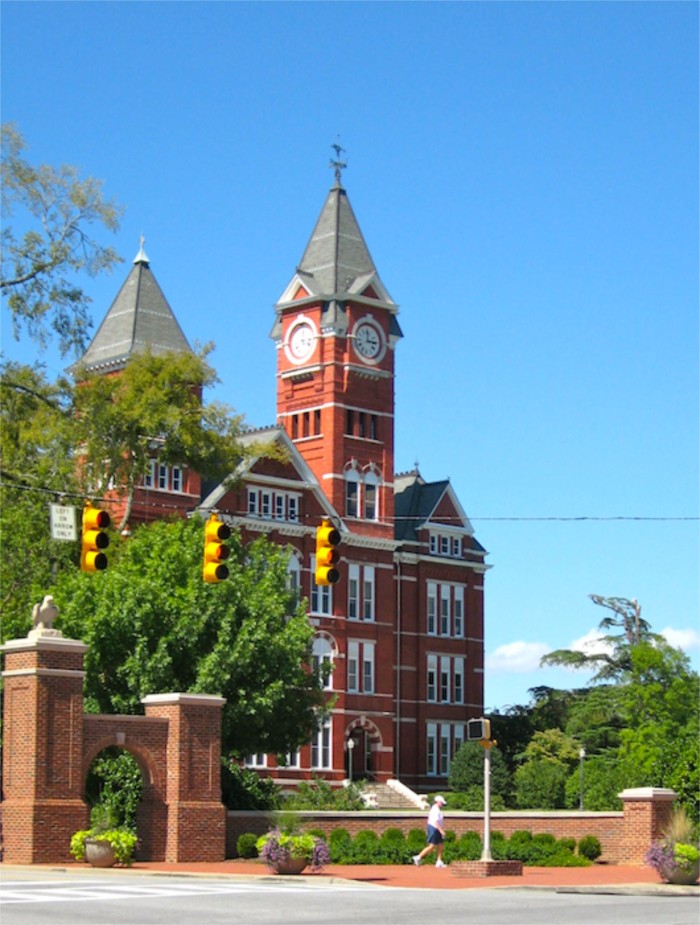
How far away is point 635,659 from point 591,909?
56.2 meters

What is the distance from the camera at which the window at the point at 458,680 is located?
8612 centimetres

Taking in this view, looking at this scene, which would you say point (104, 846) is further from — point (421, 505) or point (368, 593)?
point (421, 505)

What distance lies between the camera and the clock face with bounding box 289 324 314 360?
81.5m

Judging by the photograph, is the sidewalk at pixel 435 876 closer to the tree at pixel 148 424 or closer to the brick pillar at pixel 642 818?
the brick pillar at pixel 642 818

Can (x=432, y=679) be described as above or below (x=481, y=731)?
above

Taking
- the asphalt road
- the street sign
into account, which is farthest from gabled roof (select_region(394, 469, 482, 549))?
the asphalt road

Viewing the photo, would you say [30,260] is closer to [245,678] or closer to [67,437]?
[67,437]

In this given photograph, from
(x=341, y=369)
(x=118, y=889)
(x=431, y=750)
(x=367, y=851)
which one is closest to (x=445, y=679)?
(x=431, y=750)

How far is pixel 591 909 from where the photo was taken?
2575 centimetres

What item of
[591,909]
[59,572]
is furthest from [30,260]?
[591,909]

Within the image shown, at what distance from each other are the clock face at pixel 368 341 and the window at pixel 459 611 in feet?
44.2

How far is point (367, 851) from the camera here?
39125mm

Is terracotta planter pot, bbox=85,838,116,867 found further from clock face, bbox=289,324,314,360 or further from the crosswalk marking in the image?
clock face, bbox=289,324,314,360

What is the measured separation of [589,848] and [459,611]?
43.8m
